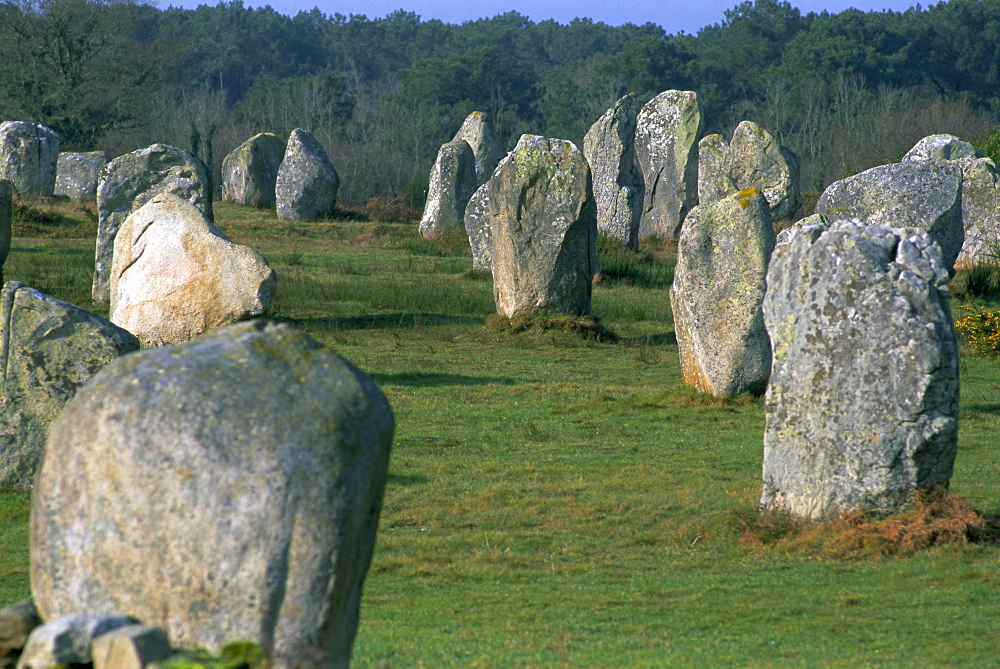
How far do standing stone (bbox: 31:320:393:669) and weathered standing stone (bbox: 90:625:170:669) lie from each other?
36 centimetres

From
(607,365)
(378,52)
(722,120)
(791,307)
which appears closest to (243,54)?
(378,52)

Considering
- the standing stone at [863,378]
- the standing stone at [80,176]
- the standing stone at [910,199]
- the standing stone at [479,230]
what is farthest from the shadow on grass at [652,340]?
the standing stone at [80,176]

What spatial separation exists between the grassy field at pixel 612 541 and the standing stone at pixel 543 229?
41.5 inches

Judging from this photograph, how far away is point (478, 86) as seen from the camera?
6494 centimetres

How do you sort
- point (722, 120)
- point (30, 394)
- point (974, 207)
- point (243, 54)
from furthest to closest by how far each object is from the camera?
point (243, 54), point (722, 120), point (974, 207), point (30, 394)

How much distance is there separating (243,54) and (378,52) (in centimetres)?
1409

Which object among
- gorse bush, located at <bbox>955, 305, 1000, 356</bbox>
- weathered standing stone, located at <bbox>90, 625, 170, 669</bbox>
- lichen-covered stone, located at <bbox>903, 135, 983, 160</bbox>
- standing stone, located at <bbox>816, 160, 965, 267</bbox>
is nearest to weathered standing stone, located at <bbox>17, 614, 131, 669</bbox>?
weathered standing stone, located at <bbox>90, 625, 170, 669</bbox>

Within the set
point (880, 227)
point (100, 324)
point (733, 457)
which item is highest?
point (880, 227)

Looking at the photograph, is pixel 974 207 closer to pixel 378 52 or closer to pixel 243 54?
pixel 243 54

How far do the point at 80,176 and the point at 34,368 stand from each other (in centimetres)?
2690

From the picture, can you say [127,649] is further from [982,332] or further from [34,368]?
[982,332]

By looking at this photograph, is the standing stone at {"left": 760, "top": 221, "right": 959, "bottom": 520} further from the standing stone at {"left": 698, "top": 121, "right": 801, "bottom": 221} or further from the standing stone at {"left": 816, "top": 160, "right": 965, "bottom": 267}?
the standing stone at {"left": 698, "top": 121, "right": 801, "bottom": 221}

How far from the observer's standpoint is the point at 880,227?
7.97 meters

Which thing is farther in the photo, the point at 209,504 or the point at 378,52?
the point at 378,52
